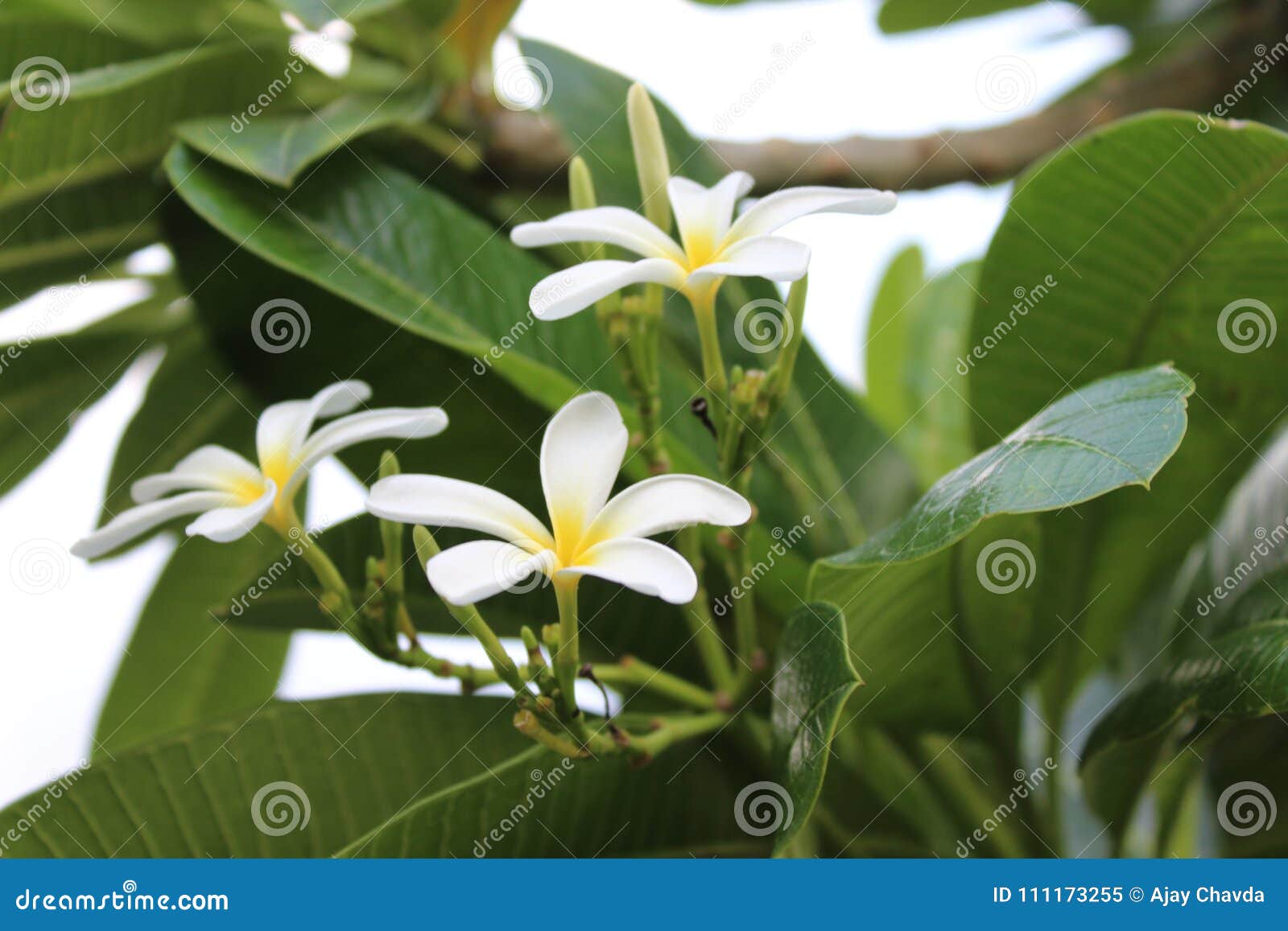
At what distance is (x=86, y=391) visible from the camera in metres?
1.06

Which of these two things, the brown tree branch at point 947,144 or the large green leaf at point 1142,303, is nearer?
the large green leaf at point 1142,303

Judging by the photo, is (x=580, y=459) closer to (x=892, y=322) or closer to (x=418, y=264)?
(x=418, y=264)

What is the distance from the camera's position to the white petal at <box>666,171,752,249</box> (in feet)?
2.02

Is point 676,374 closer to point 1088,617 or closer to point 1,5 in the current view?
point 1088,617

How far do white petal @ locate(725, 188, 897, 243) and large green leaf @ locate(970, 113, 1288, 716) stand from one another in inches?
9.0

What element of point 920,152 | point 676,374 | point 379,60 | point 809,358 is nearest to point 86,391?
point 379,60

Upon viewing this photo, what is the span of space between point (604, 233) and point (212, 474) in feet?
0.96

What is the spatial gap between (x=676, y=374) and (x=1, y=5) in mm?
661

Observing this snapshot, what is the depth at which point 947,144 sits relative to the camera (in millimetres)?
1114

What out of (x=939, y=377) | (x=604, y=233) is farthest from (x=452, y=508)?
(x=939, y=377)

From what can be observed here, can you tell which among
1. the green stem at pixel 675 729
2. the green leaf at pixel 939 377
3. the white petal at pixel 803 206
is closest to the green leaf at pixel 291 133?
the white petal at pixel 803 206

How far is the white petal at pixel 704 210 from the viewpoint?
0.62 metres

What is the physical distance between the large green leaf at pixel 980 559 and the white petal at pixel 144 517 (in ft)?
1.14

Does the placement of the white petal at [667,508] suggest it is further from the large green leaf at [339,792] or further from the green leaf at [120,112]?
the green leaf at [120,112]
